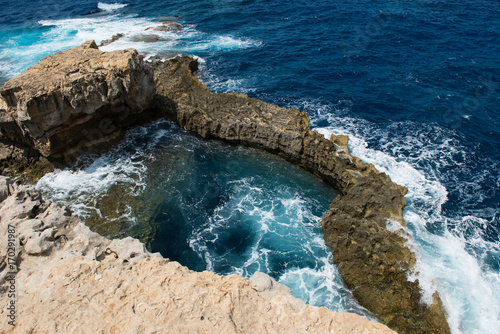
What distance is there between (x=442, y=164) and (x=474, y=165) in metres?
3.04

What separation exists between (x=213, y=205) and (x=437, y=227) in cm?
1928

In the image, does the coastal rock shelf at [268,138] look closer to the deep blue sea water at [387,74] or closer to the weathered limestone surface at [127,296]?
the weathered limestone surface at [127,296]

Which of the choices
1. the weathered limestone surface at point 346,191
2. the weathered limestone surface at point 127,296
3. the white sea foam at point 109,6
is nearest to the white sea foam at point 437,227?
the weathered limestone surface at point 346,191

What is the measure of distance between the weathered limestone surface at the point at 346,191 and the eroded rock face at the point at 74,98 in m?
5.80

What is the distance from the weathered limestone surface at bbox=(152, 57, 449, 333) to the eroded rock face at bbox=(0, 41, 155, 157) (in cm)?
580

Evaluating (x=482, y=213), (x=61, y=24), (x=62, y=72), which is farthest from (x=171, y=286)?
(x=61, y=24)

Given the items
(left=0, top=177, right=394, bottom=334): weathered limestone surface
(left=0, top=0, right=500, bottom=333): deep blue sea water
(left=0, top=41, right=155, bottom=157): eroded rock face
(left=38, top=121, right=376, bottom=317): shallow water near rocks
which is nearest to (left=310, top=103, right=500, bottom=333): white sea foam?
(left=0, top=0, right=500, bottom=333): deep blue sea water

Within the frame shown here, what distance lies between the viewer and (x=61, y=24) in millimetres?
67750

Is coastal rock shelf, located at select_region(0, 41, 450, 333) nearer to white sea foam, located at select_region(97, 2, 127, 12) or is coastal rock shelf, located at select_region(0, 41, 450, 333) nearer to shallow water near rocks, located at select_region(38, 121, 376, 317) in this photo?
shallow water near rocks, located at select_region(38, 121, 376, 317)

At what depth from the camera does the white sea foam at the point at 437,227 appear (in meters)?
21.5

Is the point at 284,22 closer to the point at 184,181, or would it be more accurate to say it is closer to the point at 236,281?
the point at 184,181

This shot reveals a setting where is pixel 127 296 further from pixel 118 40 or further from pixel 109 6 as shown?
pixel 109 6

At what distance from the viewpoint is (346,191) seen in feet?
92.2

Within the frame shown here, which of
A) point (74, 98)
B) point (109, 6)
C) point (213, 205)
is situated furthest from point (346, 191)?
point (109, 6)
